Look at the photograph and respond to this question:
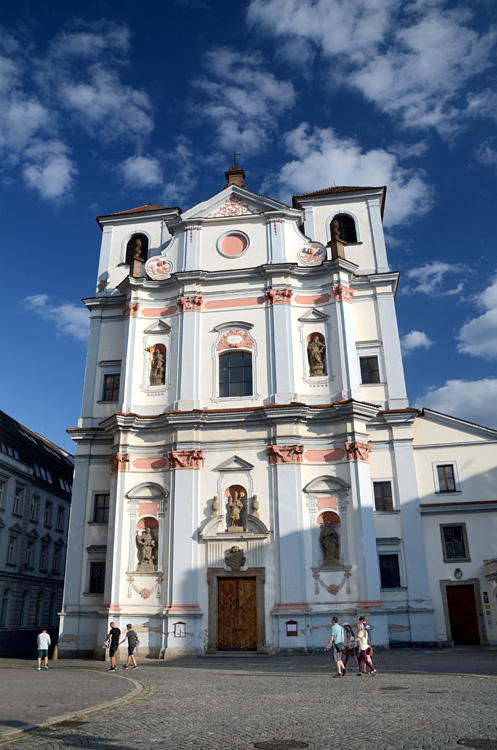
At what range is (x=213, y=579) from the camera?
24703 mm

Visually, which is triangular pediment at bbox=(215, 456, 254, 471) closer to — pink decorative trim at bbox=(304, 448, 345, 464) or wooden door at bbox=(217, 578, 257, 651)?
pink decorative trim at bbox=(304, 448, 345, 464)

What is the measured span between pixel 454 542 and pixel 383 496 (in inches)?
131

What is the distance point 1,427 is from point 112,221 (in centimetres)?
1450

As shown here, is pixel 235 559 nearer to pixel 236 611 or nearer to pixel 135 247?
pixel 236 611

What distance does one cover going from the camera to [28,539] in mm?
40656

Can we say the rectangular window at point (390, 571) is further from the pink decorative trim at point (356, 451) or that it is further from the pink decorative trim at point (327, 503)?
the pink decorative trim at point (356, 451)

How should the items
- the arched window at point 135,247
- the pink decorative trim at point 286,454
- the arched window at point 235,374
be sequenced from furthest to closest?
the arched window at point 135,247, the arched window at point 235,374, the pink decorative trim at point 286,454

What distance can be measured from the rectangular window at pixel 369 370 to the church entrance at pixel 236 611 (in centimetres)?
965

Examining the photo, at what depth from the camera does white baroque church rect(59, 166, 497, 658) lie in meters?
24.3

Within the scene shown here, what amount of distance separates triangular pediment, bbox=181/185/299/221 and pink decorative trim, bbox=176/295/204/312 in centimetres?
457

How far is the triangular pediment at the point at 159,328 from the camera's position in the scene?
29.5 meters

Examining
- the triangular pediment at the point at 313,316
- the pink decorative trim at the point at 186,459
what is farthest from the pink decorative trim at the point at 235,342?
the pink decorative trim at the point at 186,459

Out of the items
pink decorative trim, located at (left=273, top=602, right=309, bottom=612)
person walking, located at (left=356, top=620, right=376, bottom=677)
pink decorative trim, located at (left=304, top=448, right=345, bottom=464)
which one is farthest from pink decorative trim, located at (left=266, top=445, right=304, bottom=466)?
person walking, located at (left=356, top=620, right=376, bottom=677)

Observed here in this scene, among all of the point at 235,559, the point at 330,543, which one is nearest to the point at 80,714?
the point at 235,559
